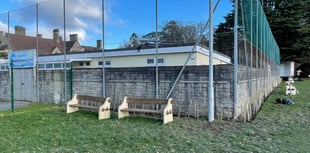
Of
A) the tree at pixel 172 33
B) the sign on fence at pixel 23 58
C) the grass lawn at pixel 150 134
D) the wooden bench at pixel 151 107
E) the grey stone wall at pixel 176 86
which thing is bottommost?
the grass lawn at pixel 150 134

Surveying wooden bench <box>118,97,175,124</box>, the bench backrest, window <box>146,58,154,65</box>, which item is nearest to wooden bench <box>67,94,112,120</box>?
wooden bench <box>118,97,175,124</box>

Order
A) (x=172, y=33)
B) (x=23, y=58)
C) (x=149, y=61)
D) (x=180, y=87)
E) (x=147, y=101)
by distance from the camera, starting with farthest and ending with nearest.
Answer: (x=149, y=61)
(x=172, y=33)
(x=23, y=58)
(x=180, y=87)
(x=147, y=101)

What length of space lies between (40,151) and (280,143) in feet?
13.8

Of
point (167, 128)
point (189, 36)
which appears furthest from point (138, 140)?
point (189, 36)

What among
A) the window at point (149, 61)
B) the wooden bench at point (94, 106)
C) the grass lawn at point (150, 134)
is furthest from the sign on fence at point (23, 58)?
the window at point (149, 61)

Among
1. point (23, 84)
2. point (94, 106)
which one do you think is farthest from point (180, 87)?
point (23, 84)

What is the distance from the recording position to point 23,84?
11922mm

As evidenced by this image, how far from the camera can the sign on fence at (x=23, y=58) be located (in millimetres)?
10820

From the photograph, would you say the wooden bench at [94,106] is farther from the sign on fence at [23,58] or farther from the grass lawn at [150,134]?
the sign on fence at [23,58]

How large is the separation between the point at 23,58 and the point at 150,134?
841 centimetres

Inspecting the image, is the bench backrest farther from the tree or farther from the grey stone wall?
the tree

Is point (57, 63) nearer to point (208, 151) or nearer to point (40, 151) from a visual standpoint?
point (40, 151)

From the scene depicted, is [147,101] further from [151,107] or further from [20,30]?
[20,30]

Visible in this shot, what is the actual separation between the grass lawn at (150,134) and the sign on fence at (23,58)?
13.5 feet
